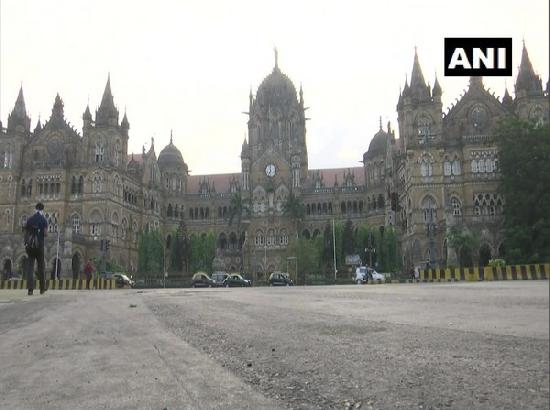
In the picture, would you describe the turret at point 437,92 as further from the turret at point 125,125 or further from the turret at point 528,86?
the turret at point 125,125

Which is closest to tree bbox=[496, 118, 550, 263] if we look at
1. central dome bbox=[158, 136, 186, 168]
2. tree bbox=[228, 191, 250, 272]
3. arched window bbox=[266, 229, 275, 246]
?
arched window bbox=[266, 229, 275, 246]

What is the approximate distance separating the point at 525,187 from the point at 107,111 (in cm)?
4533

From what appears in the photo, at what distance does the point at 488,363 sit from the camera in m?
4.37

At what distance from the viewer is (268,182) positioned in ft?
249

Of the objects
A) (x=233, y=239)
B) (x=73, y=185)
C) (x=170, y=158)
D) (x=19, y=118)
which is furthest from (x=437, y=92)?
(x=19, y=118)

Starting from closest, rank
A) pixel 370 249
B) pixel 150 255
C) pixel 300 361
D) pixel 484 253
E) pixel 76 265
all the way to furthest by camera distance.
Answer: pixel 300 361 → pixel 484 253 → pixel 370 249 → pixel 76 265 → pixel 150 255

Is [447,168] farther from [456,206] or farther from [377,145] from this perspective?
[377,145]

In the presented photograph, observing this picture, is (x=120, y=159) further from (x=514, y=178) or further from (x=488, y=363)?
(x=488, y=363)

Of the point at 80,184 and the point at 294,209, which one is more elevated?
the point at 80,184

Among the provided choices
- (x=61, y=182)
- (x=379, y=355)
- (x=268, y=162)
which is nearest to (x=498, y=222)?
(x=268, y=162)

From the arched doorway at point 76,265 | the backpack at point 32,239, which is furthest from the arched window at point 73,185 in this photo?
the backpack at point 32,239

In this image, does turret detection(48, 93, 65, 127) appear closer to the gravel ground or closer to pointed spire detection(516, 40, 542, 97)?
pointed spire detection(516, 40, 542, 97)

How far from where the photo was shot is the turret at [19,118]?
66.0m

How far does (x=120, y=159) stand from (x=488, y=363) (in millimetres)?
65814
